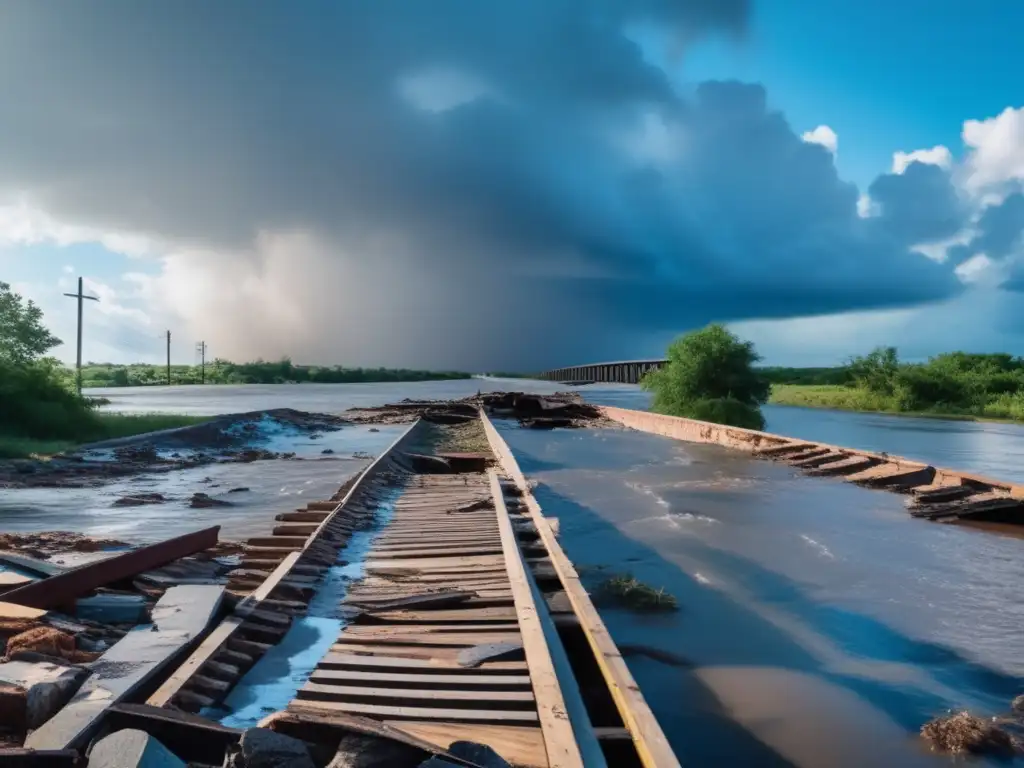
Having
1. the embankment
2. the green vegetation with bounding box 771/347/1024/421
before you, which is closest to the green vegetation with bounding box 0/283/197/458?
the embankment

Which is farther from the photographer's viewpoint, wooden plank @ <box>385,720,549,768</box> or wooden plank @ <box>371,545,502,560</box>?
wooden plank @ <box>371,545,502,560</box>

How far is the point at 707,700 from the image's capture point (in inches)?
251

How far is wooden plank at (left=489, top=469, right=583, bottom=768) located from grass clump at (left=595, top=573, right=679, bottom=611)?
2.17 metres

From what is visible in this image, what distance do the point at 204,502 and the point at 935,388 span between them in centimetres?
5344

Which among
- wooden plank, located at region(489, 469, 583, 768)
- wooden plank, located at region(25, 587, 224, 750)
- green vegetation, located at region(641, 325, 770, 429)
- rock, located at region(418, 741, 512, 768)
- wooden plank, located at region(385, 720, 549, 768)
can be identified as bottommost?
wooden plank, located at region(385, 720, 549, 768)

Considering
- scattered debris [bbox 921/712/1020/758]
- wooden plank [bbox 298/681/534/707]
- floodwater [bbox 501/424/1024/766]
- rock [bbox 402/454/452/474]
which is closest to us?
wooden plank [bbox 298/681/534/707]

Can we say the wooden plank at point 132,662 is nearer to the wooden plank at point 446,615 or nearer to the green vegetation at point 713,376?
the wooden plank at point 446,615

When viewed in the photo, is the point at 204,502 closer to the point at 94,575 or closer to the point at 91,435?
the point at 94,575

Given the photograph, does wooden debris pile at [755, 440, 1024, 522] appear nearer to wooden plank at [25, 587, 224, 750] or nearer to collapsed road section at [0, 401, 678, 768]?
collapsed road section at [0, 401, 678, 768]

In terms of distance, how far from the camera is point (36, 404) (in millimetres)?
23547

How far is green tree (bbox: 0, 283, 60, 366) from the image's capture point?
2869cm

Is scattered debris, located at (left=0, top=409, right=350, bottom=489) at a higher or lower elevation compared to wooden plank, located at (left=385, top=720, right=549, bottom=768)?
lower

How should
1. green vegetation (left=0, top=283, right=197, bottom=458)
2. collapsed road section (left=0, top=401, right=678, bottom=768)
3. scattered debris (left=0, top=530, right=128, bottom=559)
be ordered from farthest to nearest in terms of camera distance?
green vegetation (left=0, top=283, right=197, bottom=458), scattered debris (left=0, top=530, right=128, bottom=559), collapsed road section (left=0, top=401, right=678, bottom=768)

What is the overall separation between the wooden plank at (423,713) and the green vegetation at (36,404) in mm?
19311
